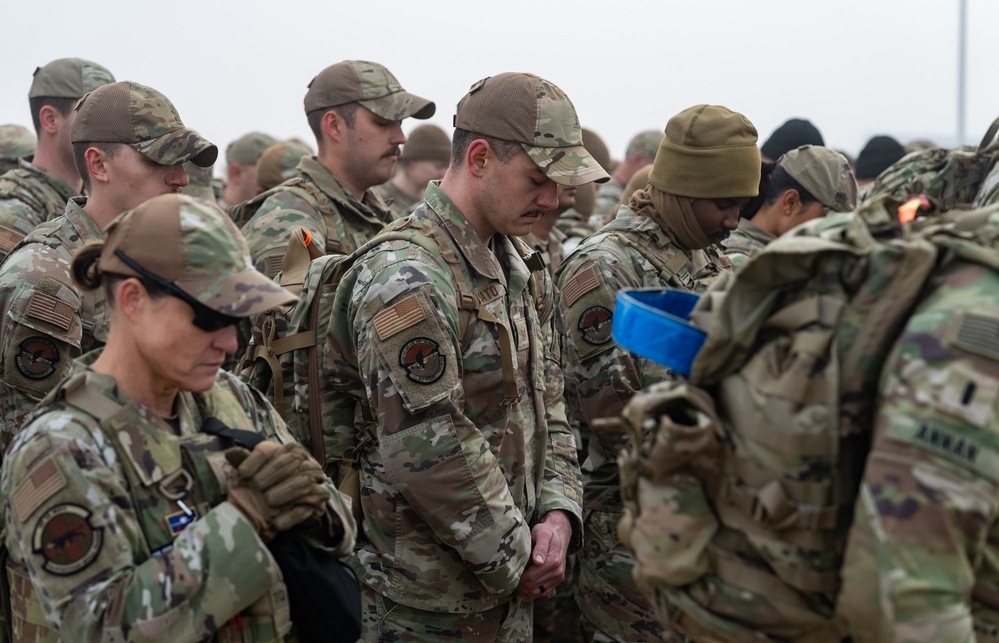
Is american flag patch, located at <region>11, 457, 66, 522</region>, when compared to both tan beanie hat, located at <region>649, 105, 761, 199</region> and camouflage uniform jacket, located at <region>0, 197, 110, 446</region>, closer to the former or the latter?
camouflage uniform jacket, located at <region>0, 197, 110, 446</region>

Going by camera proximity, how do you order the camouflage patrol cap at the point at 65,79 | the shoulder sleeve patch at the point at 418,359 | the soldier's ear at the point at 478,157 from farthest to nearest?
the camouflage patrol cap at the point at 65,79
the soldier's ear at the point at 478,157
the shoulder sleeve patch at the point at 418,359

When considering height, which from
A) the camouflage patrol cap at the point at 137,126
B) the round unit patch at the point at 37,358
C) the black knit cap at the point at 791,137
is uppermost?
the camouflage patrol cap at the point at 137,126

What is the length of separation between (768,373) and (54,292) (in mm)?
2908

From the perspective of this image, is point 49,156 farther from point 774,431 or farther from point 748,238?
point 774,431

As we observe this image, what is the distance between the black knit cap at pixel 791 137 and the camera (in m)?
7.24

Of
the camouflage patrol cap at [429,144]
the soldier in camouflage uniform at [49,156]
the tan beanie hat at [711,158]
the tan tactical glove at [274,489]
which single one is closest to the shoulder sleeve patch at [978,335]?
the tan tactical glove at [274,489]

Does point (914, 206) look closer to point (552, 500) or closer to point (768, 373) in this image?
point (768, 373)

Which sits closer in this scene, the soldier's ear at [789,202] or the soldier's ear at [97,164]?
the soldier's ear at [97,164]

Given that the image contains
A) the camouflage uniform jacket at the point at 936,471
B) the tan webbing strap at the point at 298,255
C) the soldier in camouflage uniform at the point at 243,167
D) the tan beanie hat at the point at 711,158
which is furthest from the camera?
the soldier in camouflage uniform at the point at 243,167

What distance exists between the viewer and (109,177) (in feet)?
14.4

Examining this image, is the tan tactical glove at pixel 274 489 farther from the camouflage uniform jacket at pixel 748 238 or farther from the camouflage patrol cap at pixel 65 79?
the camouflage patrol cap at pixel 65 79

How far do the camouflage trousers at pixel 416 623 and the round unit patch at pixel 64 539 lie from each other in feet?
4.59

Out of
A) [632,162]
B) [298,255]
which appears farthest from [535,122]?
[632,162]

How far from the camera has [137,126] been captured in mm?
4410
